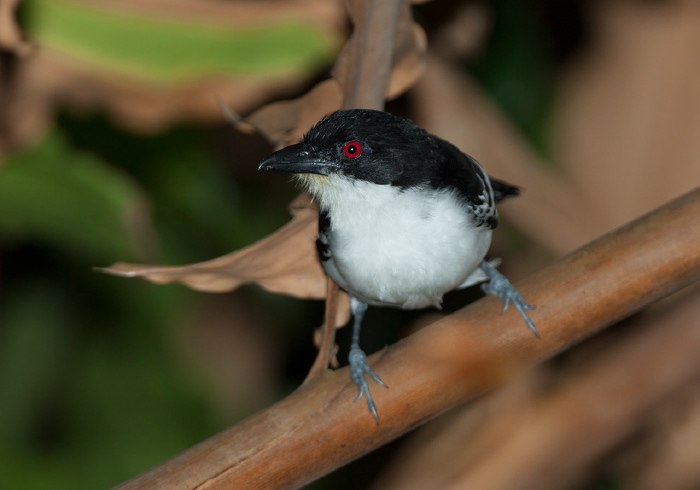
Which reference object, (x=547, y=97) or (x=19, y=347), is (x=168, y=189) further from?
(x=547, y=97)

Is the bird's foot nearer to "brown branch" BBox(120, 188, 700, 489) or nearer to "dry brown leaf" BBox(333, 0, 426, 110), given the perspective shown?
"brown branch" BBox(120, 188, 700, 489)

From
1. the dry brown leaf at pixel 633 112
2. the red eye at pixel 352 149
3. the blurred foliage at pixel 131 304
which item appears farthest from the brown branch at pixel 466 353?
the dry brown leaf at pixel 633 112

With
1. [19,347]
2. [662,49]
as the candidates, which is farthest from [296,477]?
[662,49]

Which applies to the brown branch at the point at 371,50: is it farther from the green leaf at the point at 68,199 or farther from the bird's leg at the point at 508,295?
the green leaf at the point at 68,199

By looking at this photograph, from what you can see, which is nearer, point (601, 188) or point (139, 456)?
point (139, 456)

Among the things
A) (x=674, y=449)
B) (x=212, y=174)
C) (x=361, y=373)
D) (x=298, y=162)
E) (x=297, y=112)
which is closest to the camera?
(x=361, y=373)

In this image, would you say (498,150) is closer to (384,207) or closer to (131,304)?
(384,207)

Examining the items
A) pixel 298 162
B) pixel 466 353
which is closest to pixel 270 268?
pixel 298 162
